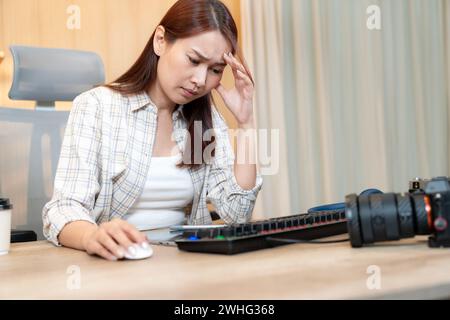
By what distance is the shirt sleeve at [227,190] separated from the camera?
144 centimetres

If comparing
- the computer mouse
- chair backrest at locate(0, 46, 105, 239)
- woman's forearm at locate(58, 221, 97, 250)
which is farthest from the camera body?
chair backrest at locate(0, 46, 105, 239)

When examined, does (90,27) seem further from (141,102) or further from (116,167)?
(116,167)

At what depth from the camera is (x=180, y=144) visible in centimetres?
148

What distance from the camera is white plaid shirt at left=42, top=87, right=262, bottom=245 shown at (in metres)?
1.11

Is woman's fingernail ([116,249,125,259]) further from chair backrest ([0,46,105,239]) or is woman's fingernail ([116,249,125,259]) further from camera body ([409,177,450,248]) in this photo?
chair backrest ([0,46,105,239])

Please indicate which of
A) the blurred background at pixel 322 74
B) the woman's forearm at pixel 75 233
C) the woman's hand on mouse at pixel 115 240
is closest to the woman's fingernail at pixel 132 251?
the woman's hand on mouse at pixel 115 240

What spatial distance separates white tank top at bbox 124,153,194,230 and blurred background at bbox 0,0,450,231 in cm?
129

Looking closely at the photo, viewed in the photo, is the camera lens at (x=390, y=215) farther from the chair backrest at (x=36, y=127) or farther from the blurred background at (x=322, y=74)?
the blurred background at (x=322, y=74)

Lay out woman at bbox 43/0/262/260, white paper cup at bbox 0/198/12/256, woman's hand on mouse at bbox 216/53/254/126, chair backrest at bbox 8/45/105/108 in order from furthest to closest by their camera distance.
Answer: chair backrest at bbox 8/45/105/108 < woman's hand on mouse at bbox 216/53/254/126 < woman at bbox 43/0/262/260 < white paper cup at bbox 0/198/12/256

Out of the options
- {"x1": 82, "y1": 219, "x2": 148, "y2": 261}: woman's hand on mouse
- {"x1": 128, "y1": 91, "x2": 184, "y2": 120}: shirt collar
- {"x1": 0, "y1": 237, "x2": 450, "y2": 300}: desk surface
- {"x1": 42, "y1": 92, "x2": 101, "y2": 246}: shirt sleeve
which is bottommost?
{"x1": 0, "y1": 237, "x2": 450, "y2": 300}: desk surface

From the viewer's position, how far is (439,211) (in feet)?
2.31
